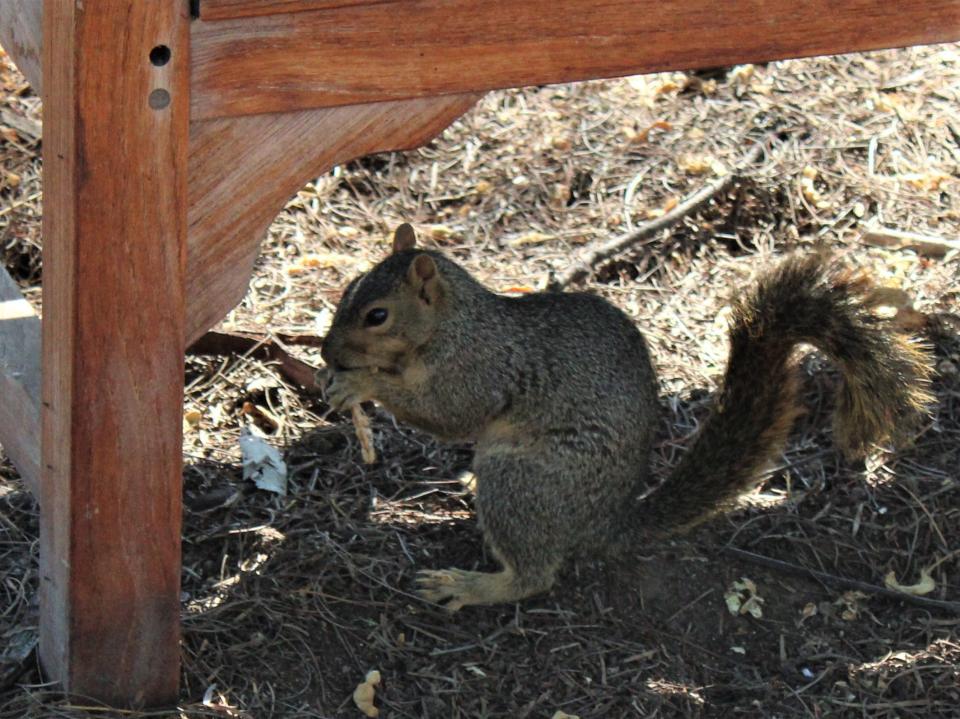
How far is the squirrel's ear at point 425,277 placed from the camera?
2.92 m

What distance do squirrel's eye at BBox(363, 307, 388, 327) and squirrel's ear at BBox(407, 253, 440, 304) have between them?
0.09m

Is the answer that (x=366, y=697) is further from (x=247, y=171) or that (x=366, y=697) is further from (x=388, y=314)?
(x=247, y=171)

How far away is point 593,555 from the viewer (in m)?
3.09

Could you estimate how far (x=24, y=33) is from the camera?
7.20 feet

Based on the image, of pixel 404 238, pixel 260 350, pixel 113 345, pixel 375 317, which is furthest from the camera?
pixel 260 350

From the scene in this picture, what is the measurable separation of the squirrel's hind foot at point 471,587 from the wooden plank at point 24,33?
1352mm

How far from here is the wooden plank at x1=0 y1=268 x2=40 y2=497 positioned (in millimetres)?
2441

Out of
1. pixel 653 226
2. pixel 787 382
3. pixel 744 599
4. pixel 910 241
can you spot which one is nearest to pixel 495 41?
pixel 787 382

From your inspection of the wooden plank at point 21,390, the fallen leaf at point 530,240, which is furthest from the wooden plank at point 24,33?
the fallen leaf at point 530,240

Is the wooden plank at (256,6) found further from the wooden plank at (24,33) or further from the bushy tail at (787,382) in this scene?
the bushy tail at (787,382)

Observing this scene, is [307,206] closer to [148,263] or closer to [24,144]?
[24,144]

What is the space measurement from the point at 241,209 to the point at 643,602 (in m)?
1.37

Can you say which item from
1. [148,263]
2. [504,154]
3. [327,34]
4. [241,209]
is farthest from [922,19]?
[504,154]

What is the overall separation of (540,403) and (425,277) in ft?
1.26
